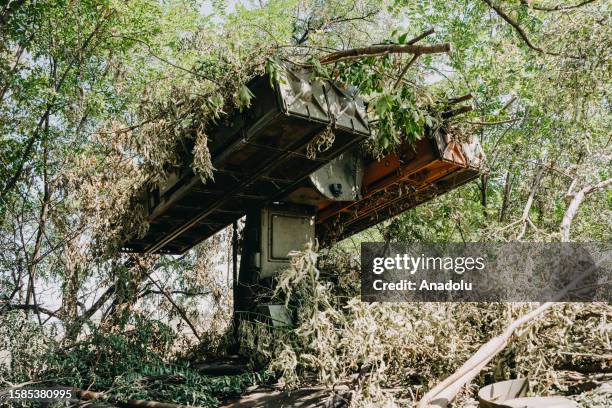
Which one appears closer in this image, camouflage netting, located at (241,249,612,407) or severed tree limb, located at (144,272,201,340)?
camouflage netting, located at (241,249,612,407)

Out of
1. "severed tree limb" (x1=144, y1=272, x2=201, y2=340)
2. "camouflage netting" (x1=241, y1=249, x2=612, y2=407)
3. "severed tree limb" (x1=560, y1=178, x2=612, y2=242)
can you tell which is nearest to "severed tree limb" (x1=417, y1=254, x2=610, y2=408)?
"camouflage netting" (x1=241, y1=249, x2=612, y2=407)

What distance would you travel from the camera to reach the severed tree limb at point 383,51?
4.45m

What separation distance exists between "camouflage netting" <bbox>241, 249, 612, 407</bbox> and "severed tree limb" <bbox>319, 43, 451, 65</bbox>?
2.16m

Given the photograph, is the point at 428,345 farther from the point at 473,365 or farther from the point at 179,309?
the point at 179,309

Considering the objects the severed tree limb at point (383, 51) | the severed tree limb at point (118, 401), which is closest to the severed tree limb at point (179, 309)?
the severed tree limb at point (118, 401)

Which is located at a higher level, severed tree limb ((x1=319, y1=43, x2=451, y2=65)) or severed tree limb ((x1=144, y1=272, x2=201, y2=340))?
severed tree limb ((x1=319, y1=43, x2=451, y2=65))

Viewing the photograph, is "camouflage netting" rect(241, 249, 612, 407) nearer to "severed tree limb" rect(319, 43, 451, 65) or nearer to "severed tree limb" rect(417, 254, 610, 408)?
"severed tree limb" rect(417, 254, 610, 408)

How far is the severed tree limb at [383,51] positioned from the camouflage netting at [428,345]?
216 cm

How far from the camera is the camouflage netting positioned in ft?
16.9

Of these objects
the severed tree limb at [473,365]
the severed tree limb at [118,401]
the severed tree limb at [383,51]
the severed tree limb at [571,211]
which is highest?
the severed tree limb at [383,51]

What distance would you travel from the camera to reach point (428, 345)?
5.60 meters

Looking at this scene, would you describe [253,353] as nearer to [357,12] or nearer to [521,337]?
[521,337]

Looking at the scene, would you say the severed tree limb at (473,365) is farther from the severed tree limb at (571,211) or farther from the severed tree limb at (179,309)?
the severed tree limb at (179,309)

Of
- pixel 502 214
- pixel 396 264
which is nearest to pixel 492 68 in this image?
pixel 502 214
